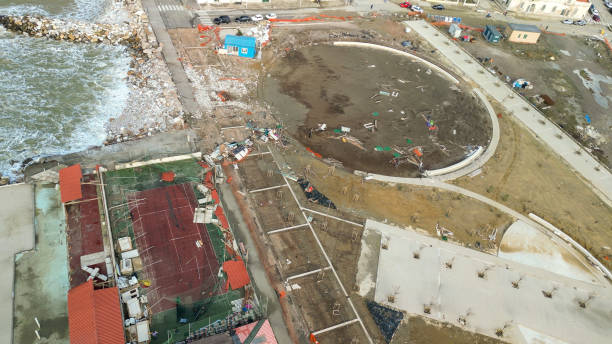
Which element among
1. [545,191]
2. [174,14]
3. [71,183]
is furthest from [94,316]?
[174,14]

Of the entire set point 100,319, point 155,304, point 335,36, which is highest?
point 335,36

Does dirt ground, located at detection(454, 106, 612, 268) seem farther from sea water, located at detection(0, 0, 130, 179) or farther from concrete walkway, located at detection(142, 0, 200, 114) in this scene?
sea water, located at detection(0, 0, 130, 179)

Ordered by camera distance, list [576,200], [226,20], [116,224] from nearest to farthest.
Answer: [116,224]
[576,200]
[226,20]

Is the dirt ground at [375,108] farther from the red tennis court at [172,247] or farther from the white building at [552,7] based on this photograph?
the white building at [552,7]

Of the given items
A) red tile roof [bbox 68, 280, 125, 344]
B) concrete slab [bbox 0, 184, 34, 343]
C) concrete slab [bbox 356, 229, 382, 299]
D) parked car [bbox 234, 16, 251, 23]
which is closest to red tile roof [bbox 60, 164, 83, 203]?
concrete slab [bbox 0, 184, 34, 343]

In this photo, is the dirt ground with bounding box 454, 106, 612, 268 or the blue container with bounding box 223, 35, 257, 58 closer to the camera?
the dirt ground with bounding box 454, 106, 612, 268

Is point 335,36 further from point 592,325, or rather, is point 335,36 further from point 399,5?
point 592,325

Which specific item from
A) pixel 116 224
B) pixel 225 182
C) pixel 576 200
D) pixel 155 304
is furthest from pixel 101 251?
pixel 576 200
